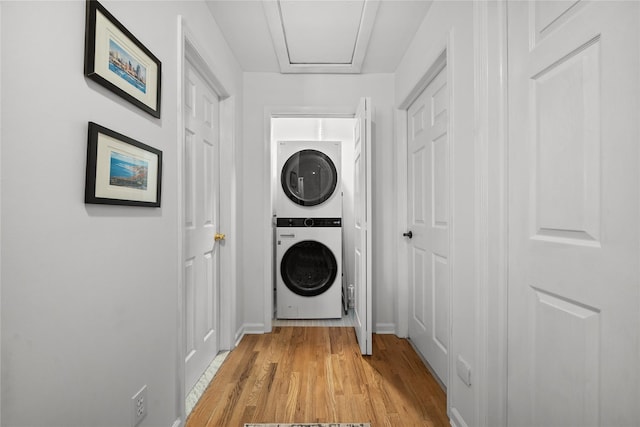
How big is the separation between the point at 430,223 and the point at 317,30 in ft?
5.12

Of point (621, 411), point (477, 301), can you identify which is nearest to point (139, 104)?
point (477, 301)

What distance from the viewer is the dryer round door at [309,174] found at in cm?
312

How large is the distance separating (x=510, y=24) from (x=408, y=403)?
1.86 metres

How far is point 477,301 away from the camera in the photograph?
1.32m

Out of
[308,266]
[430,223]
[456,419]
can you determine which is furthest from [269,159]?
[456,419]

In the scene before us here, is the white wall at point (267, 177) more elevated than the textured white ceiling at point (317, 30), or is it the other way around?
the textured white ceiling at point (317, 30)

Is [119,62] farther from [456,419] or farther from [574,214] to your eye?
[456,419]

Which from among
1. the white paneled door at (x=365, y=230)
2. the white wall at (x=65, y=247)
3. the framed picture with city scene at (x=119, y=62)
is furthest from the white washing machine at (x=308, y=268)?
the framed picture with city scene at (x=119, y=62)

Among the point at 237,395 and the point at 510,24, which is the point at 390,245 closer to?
the point at 237,395

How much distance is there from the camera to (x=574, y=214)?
0.88m

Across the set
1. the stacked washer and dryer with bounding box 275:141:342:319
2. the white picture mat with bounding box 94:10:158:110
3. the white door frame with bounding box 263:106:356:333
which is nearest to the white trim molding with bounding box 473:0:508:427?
the white picture mat with bounding box 94:10:158:110

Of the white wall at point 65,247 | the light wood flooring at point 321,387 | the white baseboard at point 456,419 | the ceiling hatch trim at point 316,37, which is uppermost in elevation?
the ceiling hatch trim at point 316,37

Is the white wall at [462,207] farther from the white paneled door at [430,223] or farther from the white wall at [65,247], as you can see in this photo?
the white wall at [65,247]

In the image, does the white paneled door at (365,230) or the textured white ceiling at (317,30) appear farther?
the white paneled door at (365,230)
